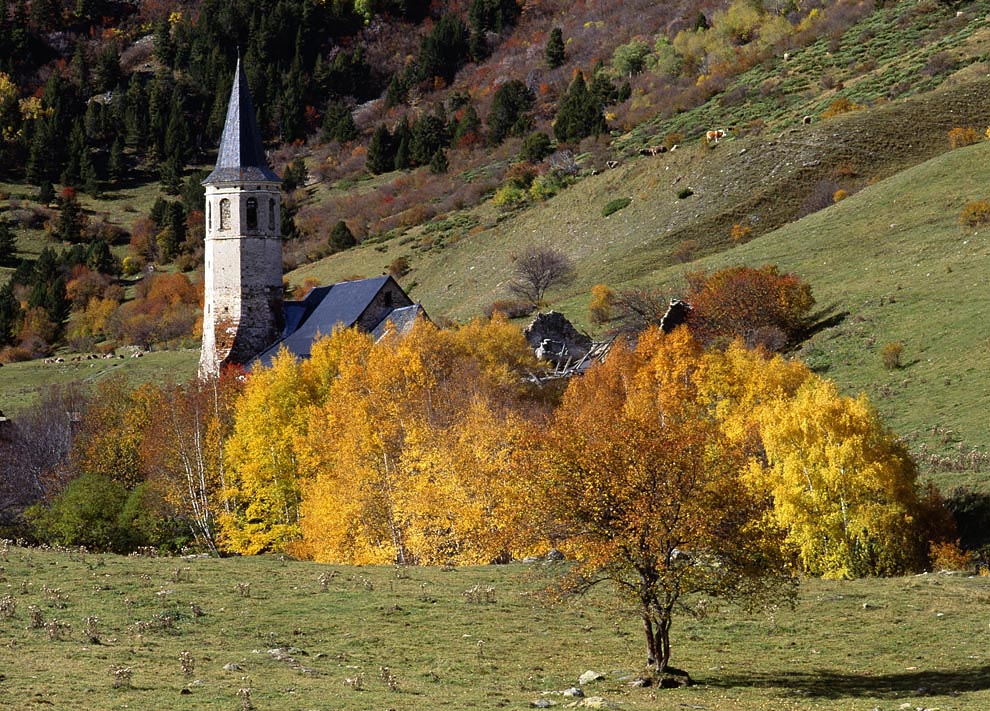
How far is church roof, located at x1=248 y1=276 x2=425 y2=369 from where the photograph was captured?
72.9 metres

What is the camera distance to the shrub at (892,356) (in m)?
58.9

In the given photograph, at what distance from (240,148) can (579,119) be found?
78.0m

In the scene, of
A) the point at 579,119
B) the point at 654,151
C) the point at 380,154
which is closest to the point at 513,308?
the point at 654,151

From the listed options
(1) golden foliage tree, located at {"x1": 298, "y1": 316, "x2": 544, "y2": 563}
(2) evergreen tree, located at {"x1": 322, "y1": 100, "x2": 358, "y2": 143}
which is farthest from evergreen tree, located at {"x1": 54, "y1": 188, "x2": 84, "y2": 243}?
(1) golden foliage tree, located at {"x1": 298, "y1": 316, "x2": 544, "y2": 563}

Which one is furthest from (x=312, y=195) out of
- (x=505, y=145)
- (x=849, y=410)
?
(x=849, y=410)

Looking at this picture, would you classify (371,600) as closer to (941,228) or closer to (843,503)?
(843,503)

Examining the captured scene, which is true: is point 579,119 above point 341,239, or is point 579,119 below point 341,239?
above

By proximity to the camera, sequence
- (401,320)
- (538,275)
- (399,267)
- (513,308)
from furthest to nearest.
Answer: (399,267)
(538,275)
(513,308)
(401,320)

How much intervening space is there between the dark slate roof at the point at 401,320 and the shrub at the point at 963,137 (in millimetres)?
41890

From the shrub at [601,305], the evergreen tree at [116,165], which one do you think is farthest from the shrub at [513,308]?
the evergreen tree at [116,165]

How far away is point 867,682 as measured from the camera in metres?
24.9

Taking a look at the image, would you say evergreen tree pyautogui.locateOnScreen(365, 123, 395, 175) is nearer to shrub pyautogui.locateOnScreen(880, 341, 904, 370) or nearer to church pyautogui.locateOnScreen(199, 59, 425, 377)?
church pyautogui.locateOnScreen(199, 59, 425, 377)

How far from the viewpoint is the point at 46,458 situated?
6781cm

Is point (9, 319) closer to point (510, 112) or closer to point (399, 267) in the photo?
point (399, 267)
